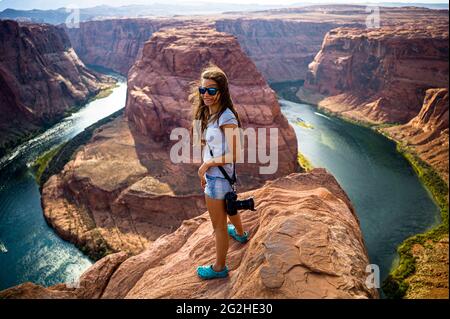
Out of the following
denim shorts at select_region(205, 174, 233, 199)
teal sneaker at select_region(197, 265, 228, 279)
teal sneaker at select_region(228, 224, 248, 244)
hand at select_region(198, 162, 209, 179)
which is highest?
hand at select_region(198, 162, 209, 179)

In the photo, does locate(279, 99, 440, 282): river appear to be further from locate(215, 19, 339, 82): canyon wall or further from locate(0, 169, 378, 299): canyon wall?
locate(215, 19, 339, 82): canyon wall

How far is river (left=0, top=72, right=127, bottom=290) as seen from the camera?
25672mm

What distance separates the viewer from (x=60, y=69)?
7788 cm

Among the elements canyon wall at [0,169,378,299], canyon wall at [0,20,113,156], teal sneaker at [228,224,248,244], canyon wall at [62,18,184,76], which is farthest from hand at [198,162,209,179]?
canyon wall at [62,18,184,76]

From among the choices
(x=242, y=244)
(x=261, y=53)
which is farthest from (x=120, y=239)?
(x=261, y=53)

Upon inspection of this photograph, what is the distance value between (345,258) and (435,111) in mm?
53470

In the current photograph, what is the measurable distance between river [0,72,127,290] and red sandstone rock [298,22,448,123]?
54100 millimetres

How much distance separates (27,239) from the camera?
29.4 m

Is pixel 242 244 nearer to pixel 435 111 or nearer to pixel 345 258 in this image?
pixel 345 258

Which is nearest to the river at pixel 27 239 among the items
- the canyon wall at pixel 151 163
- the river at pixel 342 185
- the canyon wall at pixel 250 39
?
the river at pixel 342 185

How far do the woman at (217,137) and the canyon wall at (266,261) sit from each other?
0.79 metres

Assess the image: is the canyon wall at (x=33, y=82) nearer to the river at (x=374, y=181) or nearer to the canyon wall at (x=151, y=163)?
the canyon wall at (x=151, y=163)

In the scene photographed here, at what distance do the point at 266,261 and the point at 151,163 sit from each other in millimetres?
32408

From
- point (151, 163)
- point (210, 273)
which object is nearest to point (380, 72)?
point (151, 163)
